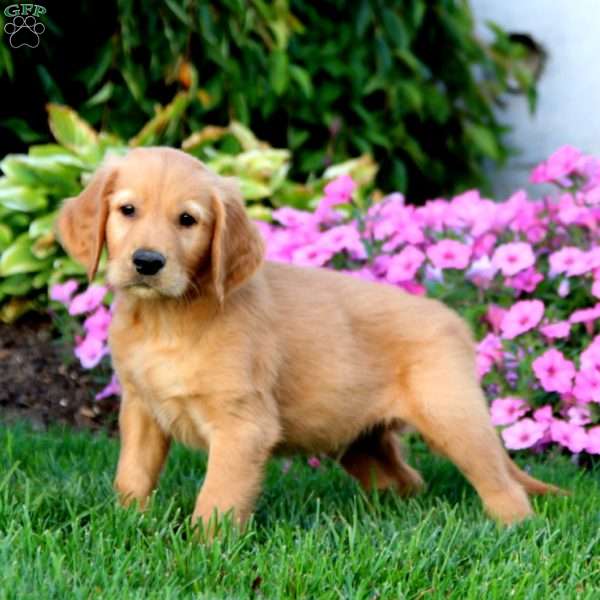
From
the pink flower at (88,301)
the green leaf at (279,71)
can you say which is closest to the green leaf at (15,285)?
the pink flower at (88,301)

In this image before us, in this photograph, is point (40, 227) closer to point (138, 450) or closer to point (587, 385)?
point (138, 450)

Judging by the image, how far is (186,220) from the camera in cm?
364

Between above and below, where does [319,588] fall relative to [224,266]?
below

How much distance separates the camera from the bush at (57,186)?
6.00 meters

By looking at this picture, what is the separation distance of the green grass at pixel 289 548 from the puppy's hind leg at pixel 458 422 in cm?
11

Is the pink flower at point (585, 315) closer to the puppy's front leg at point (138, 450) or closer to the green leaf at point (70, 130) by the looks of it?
the puppy's front leg at point (138, 450)

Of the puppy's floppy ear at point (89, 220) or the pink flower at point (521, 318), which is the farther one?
the pink flower at point (521, 318)

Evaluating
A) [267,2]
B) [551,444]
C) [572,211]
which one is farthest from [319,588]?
[267,2]

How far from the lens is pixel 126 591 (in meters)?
3.01

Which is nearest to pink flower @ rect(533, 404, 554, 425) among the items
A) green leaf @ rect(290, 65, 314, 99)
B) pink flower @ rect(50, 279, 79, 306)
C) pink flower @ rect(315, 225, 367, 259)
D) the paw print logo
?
pink flower @ rect(315, 225, 367, 259)

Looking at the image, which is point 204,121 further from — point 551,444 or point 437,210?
point 551,444

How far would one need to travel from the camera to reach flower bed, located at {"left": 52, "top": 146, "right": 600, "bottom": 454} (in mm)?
4938

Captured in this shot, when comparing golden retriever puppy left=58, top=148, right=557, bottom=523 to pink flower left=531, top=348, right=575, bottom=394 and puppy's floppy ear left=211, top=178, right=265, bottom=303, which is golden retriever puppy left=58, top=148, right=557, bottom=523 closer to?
puppy's floppy ear left=211, top=178, right=265, bottom=303

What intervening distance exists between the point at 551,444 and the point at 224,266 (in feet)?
6.76
